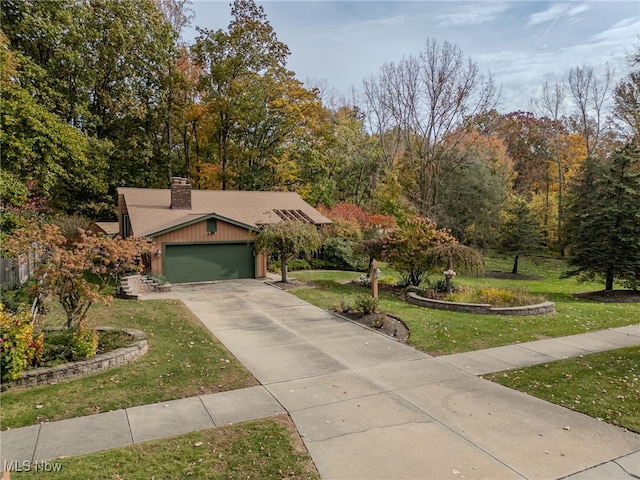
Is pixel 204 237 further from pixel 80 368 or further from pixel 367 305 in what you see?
pixel 80 368

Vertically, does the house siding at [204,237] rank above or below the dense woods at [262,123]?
below

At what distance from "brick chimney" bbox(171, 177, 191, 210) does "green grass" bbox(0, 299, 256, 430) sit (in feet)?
34.2

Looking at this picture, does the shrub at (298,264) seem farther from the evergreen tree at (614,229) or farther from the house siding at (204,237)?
the evergreen tree at (614,229)

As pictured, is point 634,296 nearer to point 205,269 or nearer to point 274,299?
point 274,299

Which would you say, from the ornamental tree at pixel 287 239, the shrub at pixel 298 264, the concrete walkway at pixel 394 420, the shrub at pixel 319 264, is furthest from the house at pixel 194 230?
the concrete walkway at pixel 394 420

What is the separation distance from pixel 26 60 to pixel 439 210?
84.1ft

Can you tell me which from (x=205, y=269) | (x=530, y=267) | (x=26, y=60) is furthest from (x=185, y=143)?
(x=530, y=267)

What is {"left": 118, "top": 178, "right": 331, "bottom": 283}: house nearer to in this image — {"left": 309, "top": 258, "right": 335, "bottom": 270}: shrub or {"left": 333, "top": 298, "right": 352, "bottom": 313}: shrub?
{"left": 309, "top": 258, "right": 335, "bottom": 270}: shrub

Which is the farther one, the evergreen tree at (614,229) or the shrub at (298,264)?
the shrub at (298,264)

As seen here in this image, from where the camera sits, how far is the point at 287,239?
52.8 ft

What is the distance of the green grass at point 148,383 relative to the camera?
5.68 m

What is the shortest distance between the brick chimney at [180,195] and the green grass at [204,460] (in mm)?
15948

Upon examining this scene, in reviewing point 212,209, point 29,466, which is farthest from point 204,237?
point 29,466

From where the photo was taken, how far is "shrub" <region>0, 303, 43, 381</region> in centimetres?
630
